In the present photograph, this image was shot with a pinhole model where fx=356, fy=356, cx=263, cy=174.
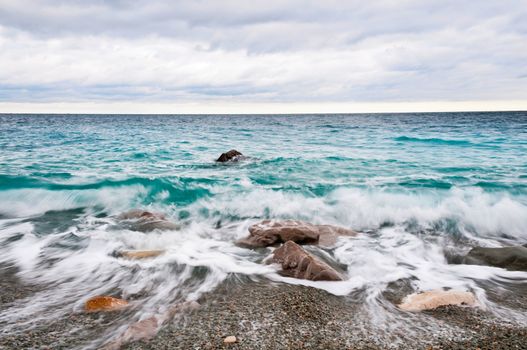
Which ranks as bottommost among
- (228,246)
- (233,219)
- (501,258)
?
(233,219)

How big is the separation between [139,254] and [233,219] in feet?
8.88

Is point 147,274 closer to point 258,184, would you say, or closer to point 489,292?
point 489,292

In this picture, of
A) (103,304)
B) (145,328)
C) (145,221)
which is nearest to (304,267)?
(145,328)

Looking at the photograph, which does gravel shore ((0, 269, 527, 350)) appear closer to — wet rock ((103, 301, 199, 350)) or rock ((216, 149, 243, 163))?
wet rock ((103, 301, 199, 350))

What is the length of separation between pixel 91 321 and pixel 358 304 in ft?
8.57

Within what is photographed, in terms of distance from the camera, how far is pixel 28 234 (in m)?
6.23

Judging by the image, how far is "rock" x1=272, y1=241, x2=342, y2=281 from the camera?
4.25 metres

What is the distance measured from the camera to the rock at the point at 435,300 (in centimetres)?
361

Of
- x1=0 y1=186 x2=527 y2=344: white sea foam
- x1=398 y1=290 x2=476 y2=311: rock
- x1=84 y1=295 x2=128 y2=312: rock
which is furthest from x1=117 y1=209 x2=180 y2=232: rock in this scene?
x1=398 y1=290 x2=476 y2=311: rock

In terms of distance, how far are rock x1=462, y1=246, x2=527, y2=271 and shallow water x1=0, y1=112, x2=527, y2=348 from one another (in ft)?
0.77

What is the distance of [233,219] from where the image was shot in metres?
7.47

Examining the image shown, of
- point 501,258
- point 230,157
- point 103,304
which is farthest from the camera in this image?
point 230,157

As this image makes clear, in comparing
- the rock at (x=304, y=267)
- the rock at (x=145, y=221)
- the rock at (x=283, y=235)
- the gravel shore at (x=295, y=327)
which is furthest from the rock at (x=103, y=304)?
the rock at (x=145, y=221)

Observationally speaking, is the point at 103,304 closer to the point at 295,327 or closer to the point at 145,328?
the point at 145,328
